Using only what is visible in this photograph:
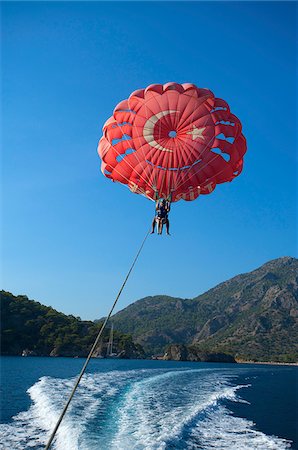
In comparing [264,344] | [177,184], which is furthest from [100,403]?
[264,344]

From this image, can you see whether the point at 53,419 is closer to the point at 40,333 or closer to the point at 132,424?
the point at 132,424

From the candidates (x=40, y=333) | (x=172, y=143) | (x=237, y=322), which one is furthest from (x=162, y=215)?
(x=237, y=322)

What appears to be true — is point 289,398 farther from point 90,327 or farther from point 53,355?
point 90,327

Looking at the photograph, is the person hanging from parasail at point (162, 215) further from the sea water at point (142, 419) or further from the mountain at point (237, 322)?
the mountain at point (237, 322)

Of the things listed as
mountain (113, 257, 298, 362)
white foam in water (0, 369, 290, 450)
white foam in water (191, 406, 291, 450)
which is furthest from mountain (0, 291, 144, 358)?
white foam in water (191, 406, 291, 450)

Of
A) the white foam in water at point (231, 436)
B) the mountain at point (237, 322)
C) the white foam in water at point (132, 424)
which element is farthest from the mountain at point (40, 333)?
the white foam in water at point (231, 436)

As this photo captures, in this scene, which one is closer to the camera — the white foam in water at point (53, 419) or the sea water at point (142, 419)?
the white foam in water at point (53, 419)

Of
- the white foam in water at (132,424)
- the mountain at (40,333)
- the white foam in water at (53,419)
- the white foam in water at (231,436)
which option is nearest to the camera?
the white foam in water at (53,419)
